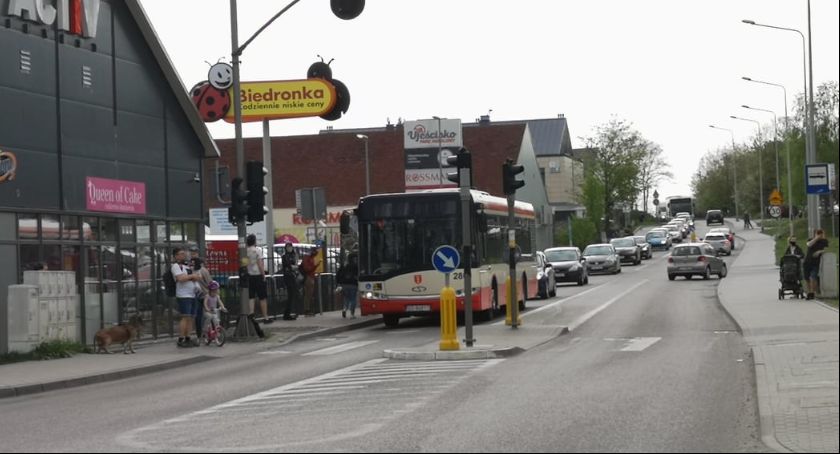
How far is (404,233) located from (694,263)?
94.6 feet

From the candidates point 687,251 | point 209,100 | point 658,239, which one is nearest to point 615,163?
point 658,239

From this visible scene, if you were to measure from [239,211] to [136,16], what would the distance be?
5273 millimetres

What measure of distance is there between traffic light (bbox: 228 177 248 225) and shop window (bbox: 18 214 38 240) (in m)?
3.80

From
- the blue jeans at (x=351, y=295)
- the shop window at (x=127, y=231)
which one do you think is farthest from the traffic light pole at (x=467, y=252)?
the blue jeans at (x=351, y=295)

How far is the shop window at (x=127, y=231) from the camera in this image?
86.6 ft

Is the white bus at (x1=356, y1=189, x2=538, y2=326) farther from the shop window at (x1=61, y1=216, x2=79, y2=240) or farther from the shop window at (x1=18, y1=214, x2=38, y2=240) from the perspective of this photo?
the shop window at (x1=18, y1=214, x2=38, y2=240)

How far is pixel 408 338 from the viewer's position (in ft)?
85.6

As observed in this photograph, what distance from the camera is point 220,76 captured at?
37.5 metres

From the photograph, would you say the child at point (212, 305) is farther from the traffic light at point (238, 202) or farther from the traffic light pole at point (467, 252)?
the traffic light pole at point (467, 252)

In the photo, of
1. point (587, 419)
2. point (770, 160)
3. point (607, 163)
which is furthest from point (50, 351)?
point (607, 163)

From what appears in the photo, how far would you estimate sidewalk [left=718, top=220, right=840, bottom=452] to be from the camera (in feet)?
35.9

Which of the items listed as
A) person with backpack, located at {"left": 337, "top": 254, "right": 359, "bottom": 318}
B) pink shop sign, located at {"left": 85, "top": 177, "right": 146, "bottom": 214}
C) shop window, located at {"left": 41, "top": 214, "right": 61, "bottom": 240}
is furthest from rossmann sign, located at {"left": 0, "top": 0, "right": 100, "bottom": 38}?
person with backpack, located at {"left": 337, "top": 254, "right": 359, "bottom": 318}

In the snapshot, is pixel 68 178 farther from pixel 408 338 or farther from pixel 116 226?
pixel 408 338

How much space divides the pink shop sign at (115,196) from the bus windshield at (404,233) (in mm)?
5084
